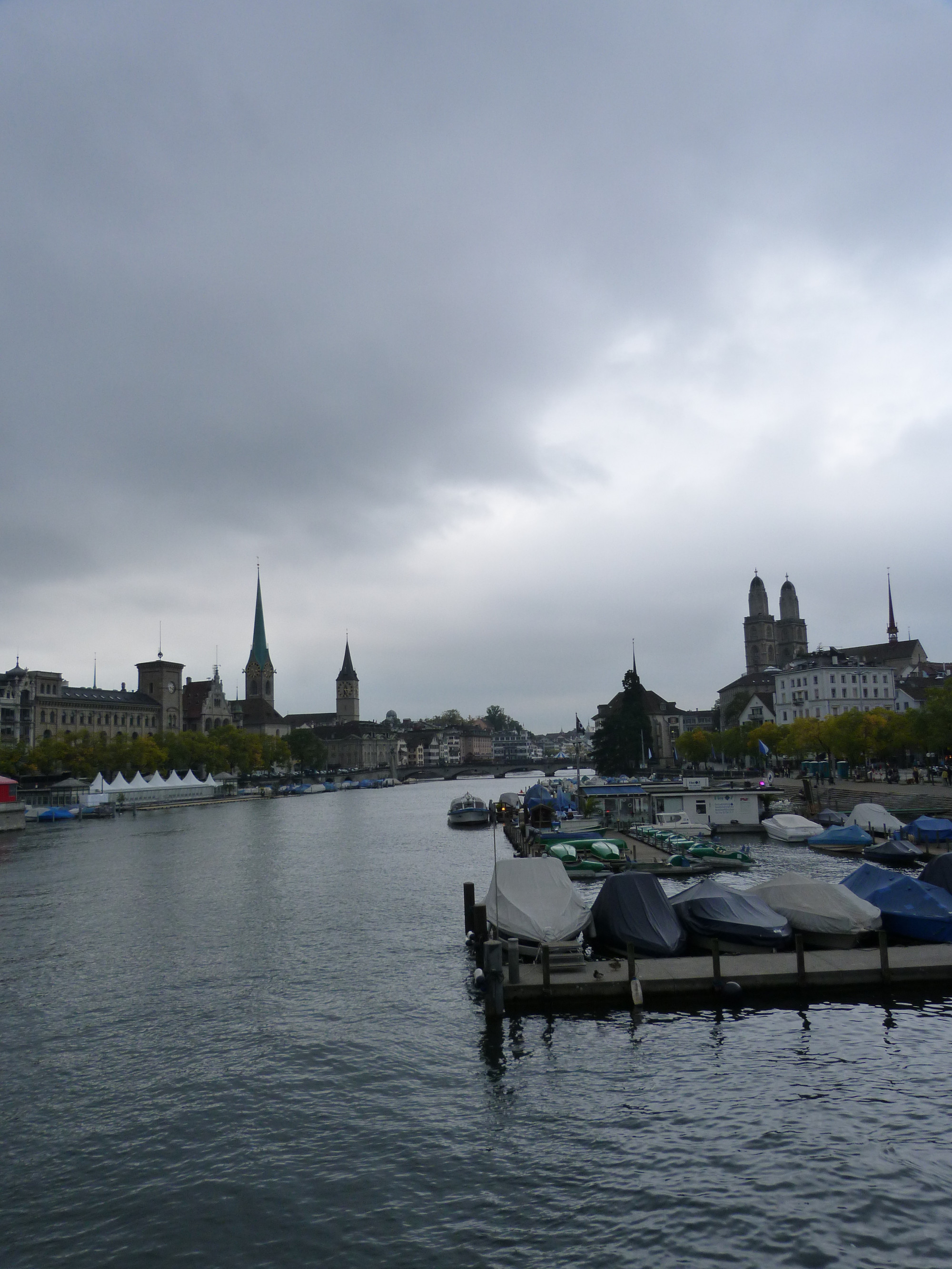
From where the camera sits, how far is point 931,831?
5725cm

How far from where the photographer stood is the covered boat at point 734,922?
30.9 meters

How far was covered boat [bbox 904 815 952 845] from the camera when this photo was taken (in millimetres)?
57000

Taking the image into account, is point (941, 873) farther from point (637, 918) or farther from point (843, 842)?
point (843, 842)

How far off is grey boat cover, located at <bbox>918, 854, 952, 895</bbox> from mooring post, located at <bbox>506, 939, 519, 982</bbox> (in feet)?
52.8

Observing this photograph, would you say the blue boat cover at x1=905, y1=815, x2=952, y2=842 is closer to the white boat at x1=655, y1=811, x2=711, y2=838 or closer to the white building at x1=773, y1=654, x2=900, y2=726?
the white boat at x1=655, y1=811, x2=711, y2=838

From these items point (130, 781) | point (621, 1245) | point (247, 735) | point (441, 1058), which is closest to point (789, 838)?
point (441, 1058)

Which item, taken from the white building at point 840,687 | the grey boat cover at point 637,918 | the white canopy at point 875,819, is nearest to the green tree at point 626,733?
the white building at point 840,687

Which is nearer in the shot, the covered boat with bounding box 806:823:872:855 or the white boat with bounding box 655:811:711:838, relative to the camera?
the covered boat with bounding box 806:823:872:855

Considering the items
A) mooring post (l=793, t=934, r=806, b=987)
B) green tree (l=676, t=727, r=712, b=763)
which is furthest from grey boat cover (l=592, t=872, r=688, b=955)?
green tree (l=676, t=727, r=712, b=763)

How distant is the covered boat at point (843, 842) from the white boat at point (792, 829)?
2578 millimetres

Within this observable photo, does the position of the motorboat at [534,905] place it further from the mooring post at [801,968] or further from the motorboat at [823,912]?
the mooring post at [801,968]

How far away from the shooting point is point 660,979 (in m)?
27.6

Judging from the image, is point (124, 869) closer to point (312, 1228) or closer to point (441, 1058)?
point (441, 1058)

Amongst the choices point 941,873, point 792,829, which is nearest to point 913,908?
point 941,873
